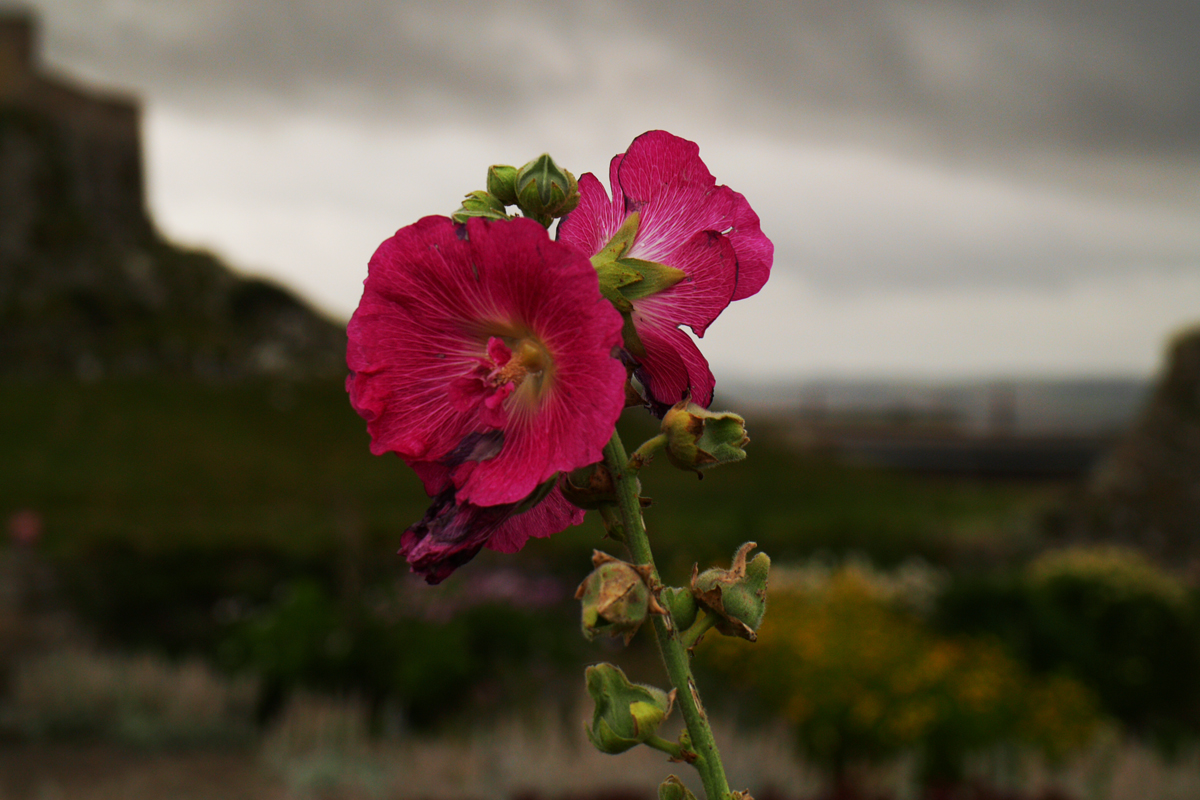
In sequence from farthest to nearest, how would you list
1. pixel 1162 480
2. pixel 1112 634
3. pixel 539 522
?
1. pixel 1162 480
2. pixel 1112 634
3. pixel 539 522

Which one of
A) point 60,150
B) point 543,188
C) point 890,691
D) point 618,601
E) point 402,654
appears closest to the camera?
point 618,601

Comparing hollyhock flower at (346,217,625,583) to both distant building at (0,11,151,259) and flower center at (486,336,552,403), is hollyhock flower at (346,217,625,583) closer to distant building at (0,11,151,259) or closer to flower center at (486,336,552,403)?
flower center at (486,336,552,403)

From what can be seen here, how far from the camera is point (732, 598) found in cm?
95

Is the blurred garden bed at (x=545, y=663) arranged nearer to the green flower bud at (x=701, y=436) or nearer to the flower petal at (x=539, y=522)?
the flower petal at (x=539, y=522)

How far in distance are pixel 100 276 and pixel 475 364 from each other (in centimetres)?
4722

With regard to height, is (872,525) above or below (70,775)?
above

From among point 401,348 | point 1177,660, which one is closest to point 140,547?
point 1177,660

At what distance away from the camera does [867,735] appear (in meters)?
7.46

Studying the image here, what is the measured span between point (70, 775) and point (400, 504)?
12.3 metres

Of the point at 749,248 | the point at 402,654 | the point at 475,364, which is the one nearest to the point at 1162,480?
the point at 402,654

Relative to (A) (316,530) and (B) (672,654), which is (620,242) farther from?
(A) (316,530)

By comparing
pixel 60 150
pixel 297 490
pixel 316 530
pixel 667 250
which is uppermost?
pixel 60 150

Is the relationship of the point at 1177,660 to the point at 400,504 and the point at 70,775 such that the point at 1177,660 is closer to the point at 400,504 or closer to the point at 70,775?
the point at 70,775

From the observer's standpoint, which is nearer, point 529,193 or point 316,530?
point 529,193
